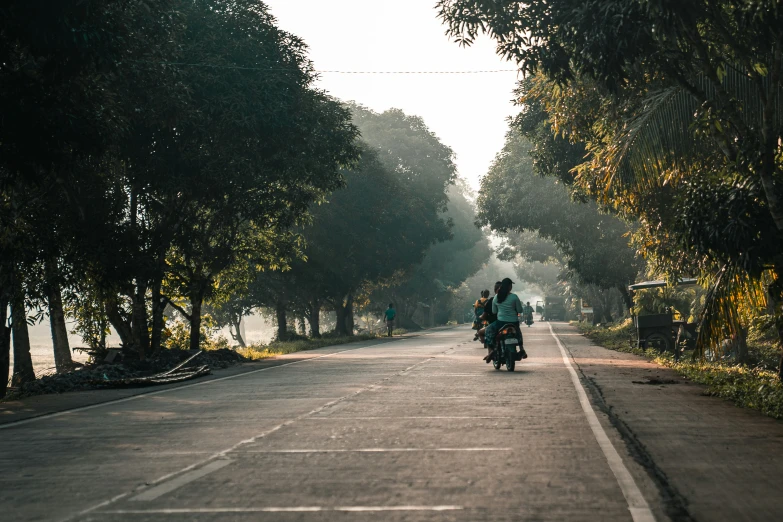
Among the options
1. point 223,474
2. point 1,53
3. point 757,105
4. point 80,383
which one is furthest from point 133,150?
point 223,474

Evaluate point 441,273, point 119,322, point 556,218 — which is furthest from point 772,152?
point 441,273

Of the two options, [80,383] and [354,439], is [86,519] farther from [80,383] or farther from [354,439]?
[80,383]

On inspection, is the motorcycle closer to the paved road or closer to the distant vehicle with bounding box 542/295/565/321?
the paved road

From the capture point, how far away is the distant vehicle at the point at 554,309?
113 meters

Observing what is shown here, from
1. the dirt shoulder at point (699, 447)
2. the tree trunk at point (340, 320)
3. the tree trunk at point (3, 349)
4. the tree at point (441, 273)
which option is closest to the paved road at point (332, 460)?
the dirt shoulder at point (699, 447)

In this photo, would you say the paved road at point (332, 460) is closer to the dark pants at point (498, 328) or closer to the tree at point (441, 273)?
the dark pants at point (498, 328)

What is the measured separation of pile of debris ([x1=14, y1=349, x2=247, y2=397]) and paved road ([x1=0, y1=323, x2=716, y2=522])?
3844 millimetres

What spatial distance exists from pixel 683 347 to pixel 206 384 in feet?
47.7

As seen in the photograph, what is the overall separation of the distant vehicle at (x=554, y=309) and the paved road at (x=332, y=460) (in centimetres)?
9899

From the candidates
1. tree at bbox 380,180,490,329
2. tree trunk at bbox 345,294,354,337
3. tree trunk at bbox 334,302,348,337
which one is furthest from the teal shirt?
tree at bbox 380,180,490,329

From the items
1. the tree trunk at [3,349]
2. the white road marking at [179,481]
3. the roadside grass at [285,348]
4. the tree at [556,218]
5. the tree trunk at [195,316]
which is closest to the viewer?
the white road marking at [179,481]

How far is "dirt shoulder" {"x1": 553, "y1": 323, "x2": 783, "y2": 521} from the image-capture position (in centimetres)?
644

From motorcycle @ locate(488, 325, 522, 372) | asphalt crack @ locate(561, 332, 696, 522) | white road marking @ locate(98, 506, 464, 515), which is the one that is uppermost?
motorcycle @ locate(488, 325, 522, 372)

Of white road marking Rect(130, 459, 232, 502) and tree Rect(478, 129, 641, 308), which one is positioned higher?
tree Rect(478, 129, 641, 308)
